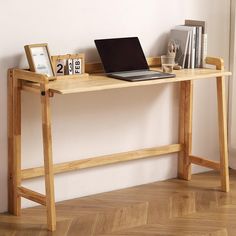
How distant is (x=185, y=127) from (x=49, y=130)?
124 centimetres

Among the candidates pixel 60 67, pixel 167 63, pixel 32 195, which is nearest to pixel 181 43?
pixel 167 63

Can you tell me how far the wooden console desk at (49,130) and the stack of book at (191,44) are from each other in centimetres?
7

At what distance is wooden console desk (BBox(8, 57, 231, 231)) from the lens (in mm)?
3307

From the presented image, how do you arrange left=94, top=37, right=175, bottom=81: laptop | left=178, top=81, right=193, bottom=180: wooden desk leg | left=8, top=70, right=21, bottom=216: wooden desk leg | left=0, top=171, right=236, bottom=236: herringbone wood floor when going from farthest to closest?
left=178, top=81, right=193, bottom=180: wooden desk leg < left=94, top=37, right=175, bottom=81: laptop < left=8, top=70, right=21, bottom=216: wooden desk leg < left=0, top=171, right=236, bottom=236: herringbone wood floor

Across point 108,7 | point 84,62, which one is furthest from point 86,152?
point 108,7

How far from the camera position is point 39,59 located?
3471 mm

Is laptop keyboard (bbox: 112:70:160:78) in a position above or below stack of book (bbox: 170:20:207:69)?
below

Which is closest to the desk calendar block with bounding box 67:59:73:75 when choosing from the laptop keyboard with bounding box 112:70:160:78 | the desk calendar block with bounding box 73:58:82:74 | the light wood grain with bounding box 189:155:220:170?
the desk calendar block with bounding box 73:58:82:74

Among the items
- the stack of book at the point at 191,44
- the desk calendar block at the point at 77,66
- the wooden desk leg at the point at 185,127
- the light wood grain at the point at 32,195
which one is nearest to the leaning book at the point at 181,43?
the stack of book at the point at 191,44

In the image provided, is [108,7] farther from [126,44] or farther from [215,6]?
[215,6]

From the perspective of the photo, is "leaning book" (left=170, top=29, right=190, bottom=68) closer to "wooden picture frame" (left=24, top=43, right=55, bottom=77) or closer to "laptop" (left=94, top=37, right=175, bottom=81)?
"laptop" (left=94, top=37, right=175, bottom=81)

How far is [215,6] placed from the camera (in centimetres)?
430

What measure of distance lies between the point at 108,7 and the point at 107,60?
1.12ft

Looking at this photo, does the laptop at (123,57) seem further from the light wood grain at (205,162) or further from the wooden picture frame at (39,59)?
the light wood grain at (205,162)
